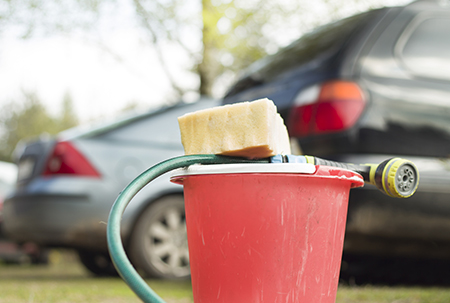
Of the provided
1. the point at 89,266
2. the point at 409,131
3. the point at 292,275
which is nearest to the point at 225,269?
the point at 292,275

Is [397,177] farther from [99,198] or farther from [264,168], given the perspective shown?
[99,198]

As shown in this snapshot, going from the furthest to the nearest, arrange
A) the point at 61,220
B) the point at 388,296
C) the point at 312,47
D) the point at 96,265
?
the point at 96,265, the point at 61,220, the point at 312,47, the point at 388,296

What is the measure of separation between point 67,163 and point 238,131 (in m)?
2.46

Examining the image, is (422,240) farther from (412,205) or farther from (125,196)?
(125,196)

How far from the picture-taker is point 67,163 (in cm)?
346

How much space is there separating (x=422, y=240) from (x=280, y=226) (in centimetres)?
147

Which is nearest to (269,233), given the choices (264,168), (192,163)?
(264,168)

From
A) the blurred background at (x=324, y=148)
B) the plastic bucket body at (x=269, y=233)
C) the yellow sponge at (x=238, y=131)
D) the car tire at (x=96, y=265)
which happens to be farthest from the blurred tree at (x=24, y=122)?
the plastic bucket body at (x=269, y=233)

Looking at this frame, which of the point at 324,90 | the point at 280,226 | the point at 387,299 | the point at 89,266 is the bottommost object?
the point at 89,266

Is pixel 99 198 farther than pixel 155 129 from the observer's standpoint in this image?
No

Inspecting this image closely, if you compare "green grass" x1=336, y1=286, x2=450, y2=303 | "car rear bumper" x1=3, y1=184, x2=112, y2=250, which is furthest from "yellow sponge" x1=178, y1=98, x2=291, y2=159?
"car rear bumper" x1=3, y1=184, x2=112, y2=250

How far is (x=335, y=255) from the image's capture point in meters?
1.38

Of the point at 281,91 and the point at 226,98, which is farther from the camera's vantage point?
the point at 226,98

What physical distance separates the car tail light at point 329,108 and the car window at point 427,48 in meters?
0.43
